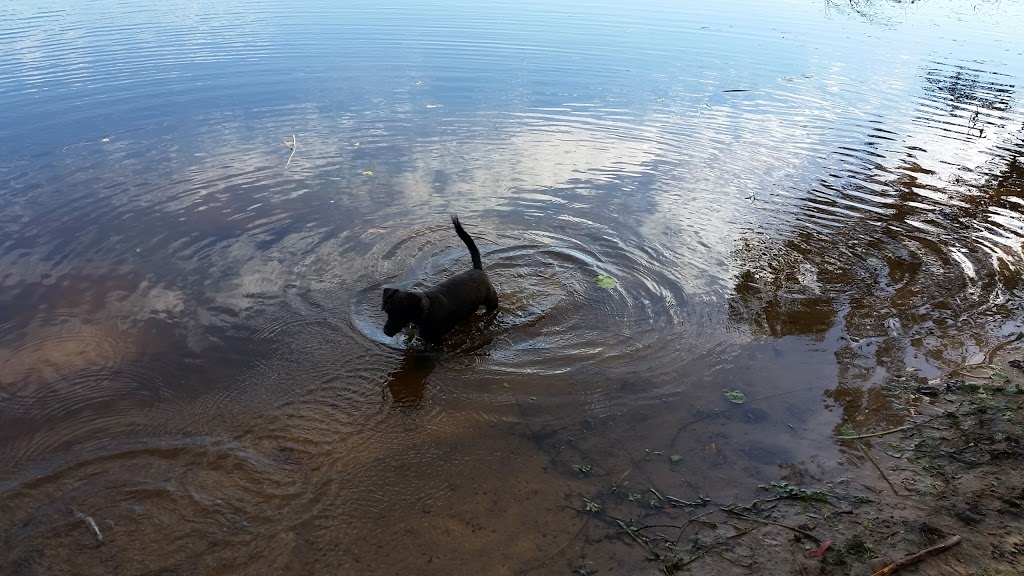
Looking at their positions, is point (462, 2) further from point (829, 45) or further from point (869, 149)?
point (869, 149)

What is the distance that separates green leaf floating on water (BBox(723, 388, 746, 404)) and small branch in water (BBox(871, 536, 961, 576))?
2288 mm

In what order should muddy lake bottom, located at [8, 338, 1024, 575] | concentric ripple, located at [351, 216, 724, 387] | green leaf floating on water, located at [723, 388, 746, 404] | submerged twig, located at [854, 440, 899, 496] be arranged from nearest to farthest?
muddy lake bottom, located at [8, 338, 1024, 575]
submerged twig, located at [854, 440, 899, 496]
green leaf floating on water, located at [723, 388, 746, 404]
concentric ripple, located at [351, 216, 724, 387]

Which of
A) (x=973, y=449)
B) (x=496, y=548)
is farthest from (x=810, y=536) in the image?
(x=496, y=548)

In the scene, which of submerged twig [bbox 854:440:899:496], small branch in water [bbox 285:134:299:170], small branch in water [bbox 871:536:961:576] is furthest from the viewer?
small branch in water [bbox 285:134:299:170]

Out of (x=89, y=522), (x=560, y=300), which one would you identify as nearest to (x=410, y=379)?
(x=560, y=300)

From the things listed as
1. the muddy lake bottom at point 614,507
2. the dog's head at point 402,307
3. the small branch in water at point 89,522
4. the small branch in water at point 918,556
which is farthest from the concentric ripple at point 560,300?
the small branch in water at point 89,522

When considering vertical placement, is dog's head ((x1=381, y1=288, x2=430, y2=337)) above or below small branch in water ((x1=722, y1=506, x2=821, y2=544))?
above

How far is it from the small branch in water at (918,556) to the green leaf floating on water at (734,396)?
2288 millimetres

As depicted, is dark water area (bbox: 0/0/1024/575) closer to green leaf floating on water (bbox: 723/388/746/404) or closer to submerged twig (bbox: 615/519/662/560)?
green leaf floating on water (bbox: 723/388/746/404)

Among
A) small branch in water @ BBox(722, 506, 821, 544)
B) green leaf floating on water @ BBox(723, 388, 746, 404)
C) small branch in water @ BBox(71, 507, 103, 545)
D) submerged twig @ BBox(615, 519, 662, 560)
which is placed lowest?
small branch in water @ BBox(71, 507, 103, 545)

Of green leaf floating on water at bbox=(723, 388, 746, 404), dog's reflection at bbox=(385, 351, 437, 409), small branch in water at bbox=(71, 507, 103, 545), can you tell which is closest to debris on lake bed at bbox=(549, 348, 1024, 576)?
green leaf floating on water at bbox=(723, 388, 746, 404)

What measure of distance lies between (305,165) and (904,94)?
648 inches

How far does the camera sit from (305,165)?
40.9 feet

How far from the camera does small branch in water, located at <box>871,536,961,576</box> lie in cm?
376
